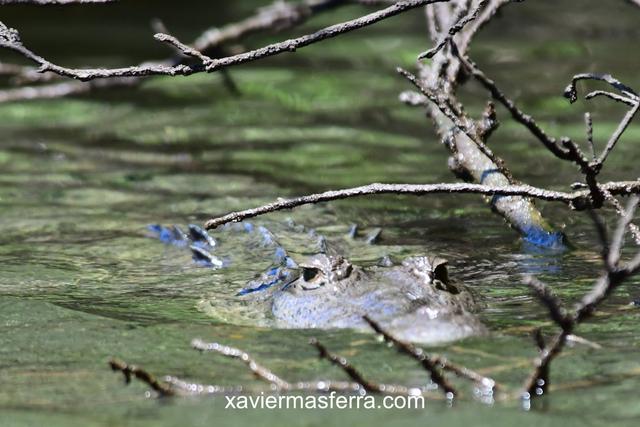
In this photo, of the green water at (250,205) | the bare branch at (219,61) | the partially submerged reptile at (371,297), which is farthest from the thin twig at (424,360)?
the bare branch at (219,61)

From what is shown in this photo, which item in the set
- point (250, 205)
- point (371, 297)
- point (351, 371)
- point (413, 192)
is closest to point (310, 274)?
point (371, 297)

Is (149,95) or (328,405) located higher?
(149,95)

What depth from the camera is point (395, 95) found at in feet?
27.6

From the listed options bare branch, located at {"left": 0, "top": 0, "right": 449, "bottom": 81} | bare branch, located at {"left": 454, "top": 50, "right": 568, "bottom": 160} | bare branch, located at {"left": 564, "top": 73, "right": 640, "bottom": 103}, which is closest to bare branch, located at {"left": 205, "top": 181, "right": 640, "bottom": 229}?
bare branch, located at {"left": 454, "top": 50, "right": 568, "bottom": 160}

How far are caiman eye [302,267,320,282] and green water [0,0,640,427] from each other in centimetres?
24

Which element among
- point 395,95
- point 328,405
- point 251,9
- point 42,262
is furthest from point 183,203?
point 251,9

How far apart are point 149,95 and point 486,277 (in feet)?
16.2

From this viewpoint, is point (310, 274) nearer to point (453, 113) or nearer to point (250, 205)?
point (453, 113)

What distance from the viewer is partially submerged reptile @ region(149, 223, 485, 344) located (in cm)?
340

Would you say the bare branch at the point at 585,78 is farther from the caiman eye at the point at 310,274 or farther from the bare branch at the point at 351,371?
the bare branch at the point at 351,371

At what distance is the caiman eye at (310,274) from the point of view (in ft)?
12.7

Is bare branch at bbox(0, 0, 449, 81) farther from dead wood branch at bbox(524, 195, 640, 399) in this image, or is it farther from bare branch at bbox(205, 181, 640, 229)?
dead wood branch at bbox(524, 195, 640, 399)

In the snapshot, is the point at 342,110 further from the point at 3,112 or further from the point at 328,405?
the point at 328,405

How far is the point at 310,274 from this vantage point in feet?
12.8
